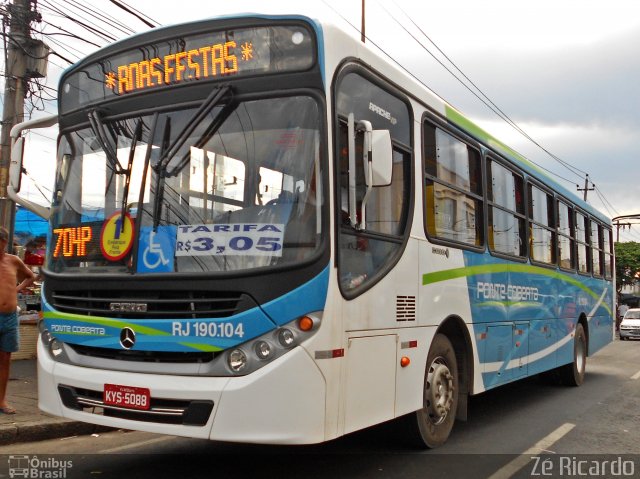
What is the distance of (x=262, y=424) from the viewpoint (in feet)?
12.7

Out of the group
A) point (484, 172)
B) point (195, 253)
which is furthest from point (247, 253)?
point (484, 172)

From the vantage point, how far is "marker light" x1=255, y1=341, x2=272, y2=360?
394 cm

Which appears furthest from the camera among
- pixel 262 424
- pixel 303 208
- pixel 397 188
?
pixel 397 188

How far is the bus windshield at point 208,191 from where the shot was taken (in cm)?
412

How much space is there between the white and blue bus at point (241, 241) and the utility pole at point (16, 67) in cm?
474

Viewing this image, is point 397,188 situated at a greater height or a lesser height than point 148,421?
greater

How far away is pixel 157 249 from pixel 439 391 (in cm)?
290

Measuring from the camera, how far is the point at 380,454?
18.2 feet

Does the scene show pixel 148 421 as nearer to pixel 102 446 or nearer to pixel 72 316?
pixel 72 316

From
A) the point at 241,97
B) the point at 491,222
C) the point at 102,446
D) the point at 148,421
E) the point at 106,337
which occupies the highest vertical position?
the point at 241,97

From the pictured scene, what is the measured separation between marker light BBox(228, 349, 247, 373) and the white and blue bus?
0.01m

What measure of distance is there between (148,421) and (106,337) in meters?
0.68

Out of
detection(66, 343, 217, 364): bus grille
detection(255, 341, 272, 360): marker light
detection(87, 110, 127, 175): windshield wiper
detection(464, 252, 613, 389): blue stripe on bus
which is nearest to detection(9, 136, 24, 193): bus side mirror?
detection(87, 110, 127, 175): windshield wiper

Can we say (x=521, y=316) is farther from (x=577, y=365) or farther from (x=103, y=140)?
(x=103, y=140)
